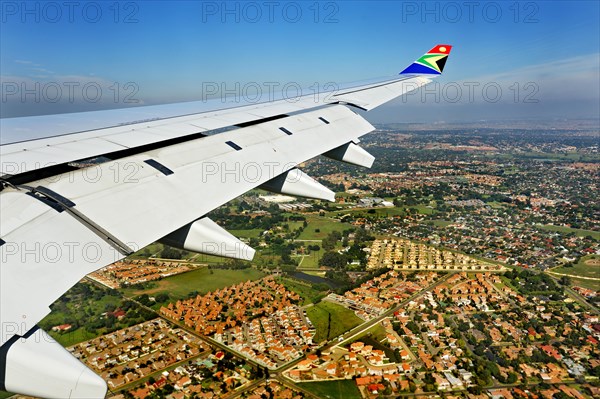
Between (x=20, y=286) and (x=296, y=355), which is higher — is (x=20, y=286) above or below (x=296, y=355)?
above

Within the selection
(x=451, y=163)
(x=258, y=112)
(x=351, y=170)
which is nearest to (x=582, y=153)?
(x=451, y=163)

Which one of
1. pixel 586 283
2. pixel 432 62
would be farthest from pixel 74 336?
pixel 586 283

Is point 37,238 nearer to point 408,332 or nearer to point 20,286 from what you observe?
point 20,286

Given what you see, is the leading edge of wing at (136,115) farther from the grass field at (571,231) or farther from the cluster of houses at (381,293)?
the grass field at (571,231)

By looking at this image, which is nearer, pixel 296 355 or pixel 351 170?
pixel 296 355

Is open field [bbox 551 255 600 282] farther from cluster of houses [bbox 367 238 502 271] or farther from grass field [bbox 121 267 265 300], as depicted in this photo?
grass field [bbox 121 267 265 300]

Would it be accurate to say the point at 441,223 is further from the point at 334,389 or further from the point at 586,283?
the point at 334,389
